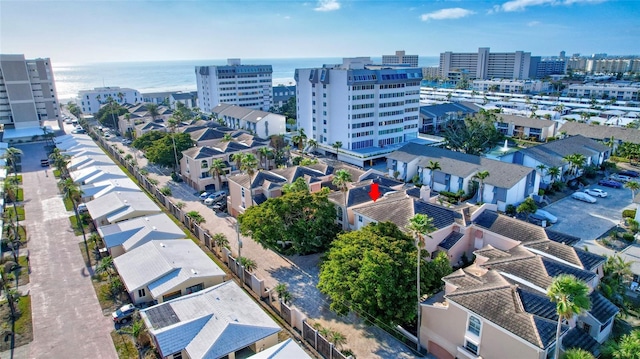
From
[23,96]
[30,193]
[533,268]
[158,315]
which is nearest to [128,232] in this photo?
[158,315]

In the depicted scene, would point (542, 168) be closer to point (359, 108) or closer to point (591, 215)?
point (591, 215)

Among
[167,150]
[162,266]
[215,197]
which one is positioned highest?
[167,150]

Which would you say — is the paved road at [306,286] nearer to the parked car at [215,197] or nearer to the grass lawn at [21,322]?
the parked car at [215,197]

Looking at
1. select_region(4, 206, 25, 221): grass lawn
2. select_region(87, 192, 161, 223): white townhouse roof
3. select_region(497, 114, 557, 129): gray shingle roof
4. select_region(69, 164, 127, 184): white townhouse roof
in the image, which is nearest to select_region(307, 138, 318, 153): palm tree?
select_region(69, 164, 127, 184): white townhouse roof

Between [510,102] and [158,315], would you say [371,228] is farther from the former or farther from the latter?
[510,102]

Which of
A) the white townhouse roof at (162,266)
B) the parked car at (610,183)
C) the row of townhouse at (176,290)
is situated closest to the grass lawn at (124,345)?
the row of townhouse at (176,290)

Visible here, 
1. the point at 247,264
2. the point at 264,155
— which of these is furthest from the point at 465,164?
the point at 247,264

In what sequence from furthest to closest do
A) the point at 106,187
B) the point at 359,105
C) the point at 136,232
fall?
the point at 359,105, the point at 106,187, the point at 136,232
